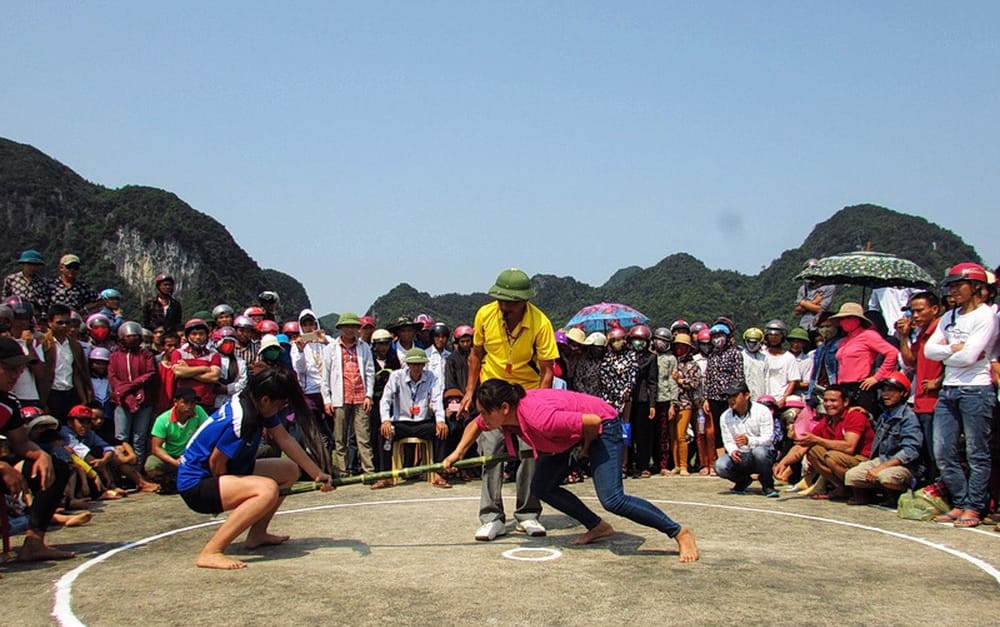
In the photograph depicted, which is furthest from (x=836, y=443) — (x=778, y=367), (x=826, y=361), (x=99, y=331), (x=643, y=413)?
(x=99, y=331)

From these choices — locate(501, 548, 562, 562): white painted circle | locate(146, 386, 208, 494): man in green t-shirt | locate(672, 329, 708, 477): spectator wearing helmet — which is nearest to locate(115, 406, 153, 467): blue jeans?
locate(146, 386, 208, 494): man in green t-shirt

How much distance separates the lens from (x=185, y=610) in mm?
5492

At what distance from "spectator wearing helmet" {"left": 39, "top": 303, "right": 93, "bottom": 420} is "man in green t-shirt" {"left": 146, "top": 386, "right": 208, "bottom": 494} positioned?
49.6 inches

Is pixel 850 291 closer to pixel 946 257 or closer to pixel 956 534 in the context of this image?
pixel 946 257

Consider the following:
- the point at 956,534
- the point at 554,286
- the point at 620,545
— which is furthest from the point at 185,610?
the point at 554,286

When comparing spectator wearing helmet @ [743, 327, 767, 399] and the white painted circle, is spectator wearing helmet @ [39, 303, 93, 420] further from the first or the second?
spectator wearing helmet @ [743, 327, 767, 399]

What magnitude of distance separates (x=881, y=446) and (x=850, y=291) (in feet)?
89.9

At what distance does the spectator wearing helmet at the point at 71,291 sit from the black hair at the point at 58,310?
0.66 m

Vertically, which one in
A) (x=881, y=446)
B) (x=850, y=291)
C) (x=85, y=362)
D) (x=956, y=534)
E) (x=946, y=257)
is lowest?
(x=956, y=534)

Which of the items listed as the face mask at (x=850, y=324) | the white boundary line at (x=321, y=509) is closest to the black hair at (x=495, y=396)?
the white boundary line at (x=321, y=509)

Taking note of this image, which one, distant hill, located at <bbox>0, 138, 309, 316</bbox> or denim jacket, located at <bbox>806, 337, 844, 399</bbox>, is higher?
distant hill, located at <bbox>0, 138, 309, 316</bbox>

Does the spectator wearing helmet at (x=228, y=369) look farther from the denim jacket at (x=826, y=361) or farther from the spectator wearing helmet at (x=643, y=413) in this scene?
the denim jacket at (x=826, y=361)

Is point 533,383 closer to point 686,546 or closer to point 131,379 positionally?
point 686,546

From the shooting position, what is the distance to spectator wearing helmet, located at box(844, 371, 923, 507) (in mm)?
9805
